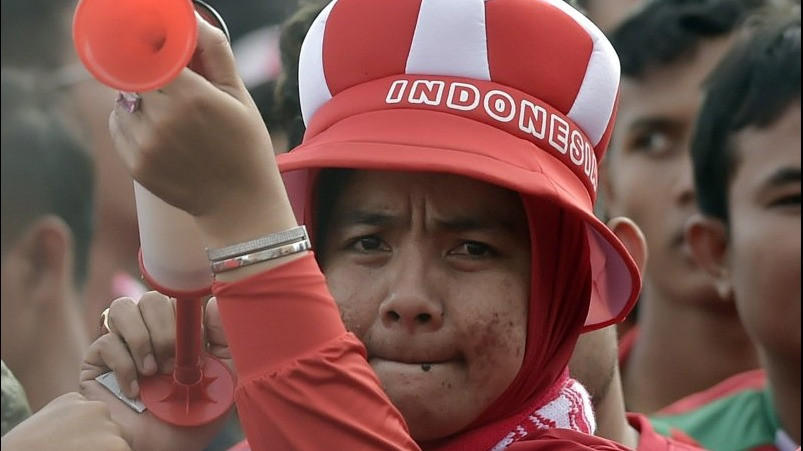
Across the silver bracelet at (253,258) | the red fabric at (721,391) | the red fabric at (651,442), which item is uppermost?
the silver bracelet at (253,258)

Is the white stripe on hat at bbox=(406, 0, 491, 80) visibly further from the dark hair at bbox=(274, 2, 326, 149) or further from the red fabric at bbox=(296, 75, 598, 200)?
the dark hair at bbox=(274, 2, 326, 149)

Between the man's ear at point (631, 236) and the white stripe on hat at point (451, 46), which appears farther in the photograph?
the man's ear at point (631, 236)

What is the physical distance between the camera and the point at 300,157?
7.68ft

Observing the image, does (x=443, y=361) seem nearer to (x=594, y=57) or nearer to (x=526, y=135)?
(x=526, y=135)

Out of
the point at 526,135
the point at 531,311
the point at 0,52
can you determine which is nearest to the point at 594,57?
the point at 526,135

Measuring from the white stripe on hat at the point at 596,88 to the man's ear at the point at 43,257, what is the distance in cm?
241

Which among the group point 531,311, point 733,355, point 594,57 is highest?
point 594,57

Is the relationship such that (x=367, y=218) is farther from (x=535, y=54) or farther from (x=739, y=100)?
(x=739, y=100)

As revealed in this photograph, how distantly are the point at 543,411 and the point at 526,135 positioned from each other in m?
0.38

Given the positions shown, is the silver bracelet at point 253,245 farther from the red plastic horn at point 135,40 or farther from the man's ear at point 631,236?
the man's ear at point 631,236

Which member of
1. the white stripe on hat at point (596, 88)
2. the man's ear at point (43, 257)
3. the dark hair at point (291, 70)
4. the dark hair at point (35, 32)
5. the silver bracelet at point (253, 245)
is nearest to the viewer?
the silver bracelet at point (253, 245)

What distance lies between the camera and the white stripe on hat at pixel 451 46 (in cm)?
241

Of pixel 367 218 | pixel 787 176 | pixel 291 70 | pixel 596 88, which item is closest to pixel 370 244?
Result: pixel 367 218

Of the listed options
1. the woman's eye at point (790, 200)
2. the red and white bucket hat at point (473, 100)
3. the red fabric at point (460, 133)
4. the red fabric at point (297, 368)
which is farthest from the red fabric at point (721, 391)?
the red fabric at point (297, 368)
